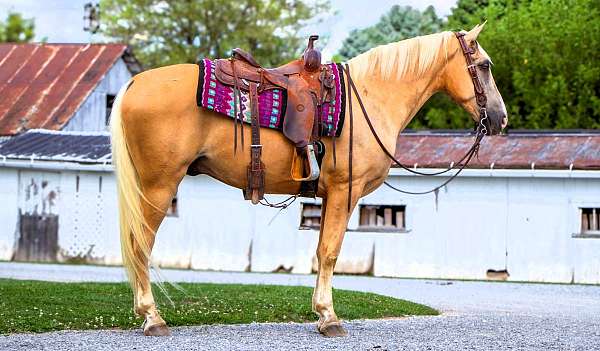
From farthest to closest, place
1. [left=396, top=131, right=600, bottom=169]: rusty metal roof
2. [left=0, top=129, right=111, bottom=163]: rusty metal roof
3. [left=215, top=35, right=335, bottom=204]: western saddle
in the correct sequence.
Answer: [left=0, top=129, right=111, bottom=163]: rusty metal roof, [left=396, top=131, right=600, bottom=169]: rusty metal roof, [left=215, top=35, right=335, bottom=204]: western saddle

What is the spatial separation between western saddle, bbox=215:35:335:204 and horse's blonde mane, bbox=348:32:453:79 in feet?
1.39

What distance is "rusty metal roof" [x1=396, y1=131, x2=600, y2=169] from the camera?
70.5 ft

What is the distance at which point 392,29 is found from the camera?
184 feet

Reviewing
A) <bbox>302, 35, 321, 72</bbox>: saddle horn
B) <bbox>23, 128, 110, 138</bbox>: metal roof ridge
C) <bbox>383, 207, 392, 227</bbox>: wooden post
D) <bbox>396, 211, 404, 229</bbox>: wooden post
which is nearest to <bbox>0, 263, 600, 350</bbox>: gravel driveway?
<bbox>302, 35, 321, 72</bbox>: saddle horn

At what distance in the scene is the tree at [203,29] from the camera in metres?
48.6

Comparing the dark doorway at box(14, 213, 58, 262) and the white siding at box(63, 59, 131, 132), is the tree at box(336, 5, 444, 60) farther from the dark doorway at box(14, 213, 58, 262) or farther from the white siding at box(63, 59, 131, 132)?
the dark doorway at box(14, 213, 58, 262)

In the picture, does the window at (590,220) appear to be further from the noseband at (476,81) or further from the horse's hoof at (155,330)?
the horse's hoof at (155,330)

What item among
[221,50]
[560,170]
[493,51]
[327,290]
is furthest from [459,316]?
[221,50]

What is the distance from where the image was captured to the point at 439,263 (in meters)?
22.9

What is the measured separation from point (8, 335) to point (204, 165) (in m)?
2.06

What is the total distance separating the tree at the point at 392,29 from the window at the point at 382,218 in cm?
3166

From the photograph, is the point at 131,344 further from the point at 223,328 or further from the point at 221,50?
the point at 221,50

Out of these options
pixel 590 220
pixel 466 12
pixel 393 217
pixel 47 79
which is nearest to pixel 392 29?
pixel 466 12

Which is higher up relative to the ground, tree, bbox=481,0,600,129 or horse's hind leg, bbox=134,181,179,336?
tree, bbox=481,0,600,129
